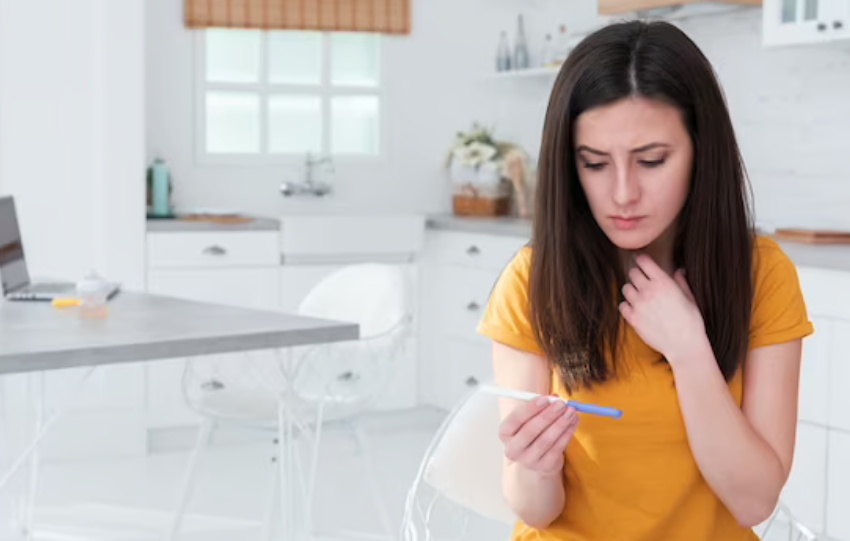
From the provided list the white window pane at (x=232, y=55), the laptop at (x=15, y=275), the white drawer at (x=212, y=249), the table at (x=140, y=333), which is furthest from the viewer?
the white window pane at (x=232, y=55)

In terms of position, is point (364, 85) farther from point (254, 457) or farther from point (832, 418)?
point (832, 418)

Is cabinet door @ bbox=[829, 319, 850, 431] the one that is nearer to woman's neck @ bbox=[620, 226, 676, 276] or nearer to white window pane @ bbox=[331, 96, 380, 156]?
woman's neck @ bbox=[620, 226, 676, 276]

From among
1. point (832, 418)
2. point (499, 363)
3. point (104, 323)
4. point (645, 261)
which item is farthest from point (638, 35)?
point (832, 418)

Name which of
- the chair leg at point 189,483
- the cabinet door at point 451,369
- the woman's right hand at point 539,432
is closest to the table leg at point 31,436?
the chair leg at point 189,483

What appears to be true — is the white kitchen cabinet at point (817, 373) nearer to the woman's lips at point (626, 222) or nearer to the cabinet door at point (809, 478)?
the cabinet door at point (809, 478)

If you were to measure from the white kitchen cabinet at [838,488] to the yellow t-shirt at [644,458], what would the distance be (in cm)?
216

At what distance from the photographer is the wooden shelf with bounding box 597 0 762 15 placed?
4.41 m

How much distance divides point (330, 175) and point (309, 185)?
0.45ft

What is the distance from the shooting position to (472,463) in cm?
167

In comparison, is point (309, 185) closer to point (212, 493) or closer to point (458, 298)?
point (458, 298)

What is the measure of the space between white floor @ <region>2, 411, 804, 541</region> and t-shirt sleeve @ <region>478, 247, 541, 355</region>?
2.02 metres

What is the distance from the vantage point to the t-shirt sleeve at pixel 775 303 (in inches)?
59.1

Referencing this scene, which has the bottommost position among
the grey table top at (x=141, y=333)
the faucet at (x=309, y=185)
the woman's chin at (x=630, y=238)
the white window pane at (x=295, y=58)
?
the grey table top at (x=141, y=333)

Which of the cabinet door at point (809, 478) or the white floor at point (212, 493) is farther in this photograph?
the white floor at point (212, 493)
